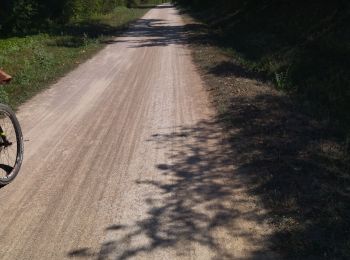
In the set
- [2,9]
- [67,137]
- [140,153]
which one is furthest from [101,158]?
[2,9]

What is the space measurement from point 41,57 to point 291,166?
12051 mm

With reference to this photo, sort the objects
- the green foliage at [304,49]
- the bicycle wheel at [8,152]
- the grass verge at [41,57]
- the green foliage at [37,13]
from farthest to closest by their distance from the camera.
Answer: the green foliage at [37,13] → the grass verge at [41,57] → the green foliage at [304,49] → the bicycle wheel at [8,152]

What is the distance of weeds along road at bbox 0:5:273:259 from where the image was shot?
4.44 meters

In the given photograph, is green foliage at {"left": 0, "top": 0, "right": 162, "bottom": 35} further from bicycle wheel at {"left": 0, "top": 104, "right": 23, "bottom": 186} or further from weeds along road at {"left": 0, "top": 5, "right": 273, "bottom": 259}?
bicycle wheel at {"left": 0, "top": 104, "right": 23, "bottom": 186}

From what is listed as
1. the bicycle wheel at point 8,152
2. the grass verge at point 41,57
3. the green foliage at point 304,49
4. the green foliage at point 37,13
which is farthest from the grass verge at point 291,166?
the green foliage at point 37,13

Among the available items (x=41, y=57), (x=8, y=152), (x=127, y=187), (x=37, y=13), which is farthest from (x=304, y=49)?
(x=37, y=13)

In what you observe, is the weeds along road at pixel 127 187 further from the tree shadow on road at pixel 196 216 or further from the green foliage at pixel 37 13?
the green foliage at pixel 37 13

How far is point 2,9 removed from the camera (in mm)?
25047

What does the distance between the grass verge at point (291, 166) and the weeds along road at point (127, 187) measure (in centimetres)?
26

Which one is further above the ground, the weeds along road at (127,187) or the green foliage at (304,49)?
the green foliage at (304,49)

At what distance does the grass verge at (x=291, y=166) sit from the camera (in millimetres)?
4422

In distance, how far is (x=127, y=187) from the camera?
5.71 meters

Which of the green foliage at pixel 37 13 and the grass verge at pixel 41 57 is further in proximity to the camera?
the green foliage at pixel 37 13

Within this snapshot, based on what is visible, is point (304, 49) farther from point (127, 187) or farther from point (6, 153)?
point (6, 153)
